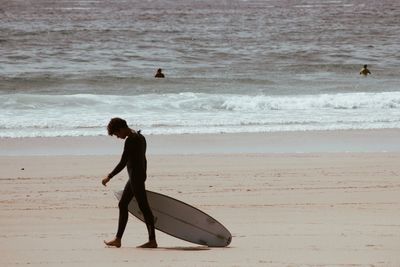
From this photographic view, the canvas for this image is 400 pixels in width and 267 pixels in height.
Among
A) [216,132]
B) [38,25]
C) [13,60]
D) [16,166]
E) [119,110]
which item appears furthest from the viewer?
[38,25]

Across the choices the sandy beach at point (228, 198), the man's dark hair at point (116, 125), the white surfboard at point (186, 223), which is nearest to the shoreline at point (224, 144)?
the sandy beach at point (228, 198)

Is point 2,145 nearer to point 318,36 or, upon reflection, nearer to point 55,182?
point 55,182

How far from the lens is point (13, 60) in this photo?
39.1 metres

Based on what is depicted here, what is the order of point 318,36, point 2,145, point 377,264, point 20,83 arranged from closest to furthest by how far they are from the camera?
point 377,264, point 2,145, point 20,83, point 318,36

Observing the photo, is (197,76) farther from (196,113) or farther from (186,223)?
(186,223)

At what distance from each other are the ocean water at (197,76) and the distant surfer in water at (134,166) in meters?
8.78

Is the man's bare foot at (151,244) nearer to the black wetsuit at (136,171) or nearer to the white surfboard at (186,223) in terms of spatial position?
the black wetsuit at (136,171)

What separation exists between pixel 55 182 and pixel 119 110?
9.24 meters

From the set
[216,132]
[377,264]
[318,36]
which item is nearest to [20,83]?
[216,132]

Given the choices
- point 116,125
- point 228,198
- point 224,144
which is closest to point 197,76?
point 224,144

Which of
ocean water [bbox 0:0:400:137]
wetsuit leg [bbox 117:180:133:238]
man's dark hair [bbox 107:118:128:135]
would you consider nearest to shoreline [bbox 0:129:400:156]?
ocean water [bbox 0:0:400:137]

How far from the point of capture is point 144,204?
9250 mm

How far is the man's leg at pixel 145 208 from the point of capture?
9.19 metres

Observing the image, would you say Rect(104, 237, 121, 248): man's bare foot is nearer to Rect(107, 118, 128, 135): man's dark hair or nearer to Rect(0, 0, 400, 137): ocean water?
Rect(107, 118, 128, 135): man's dark hair
